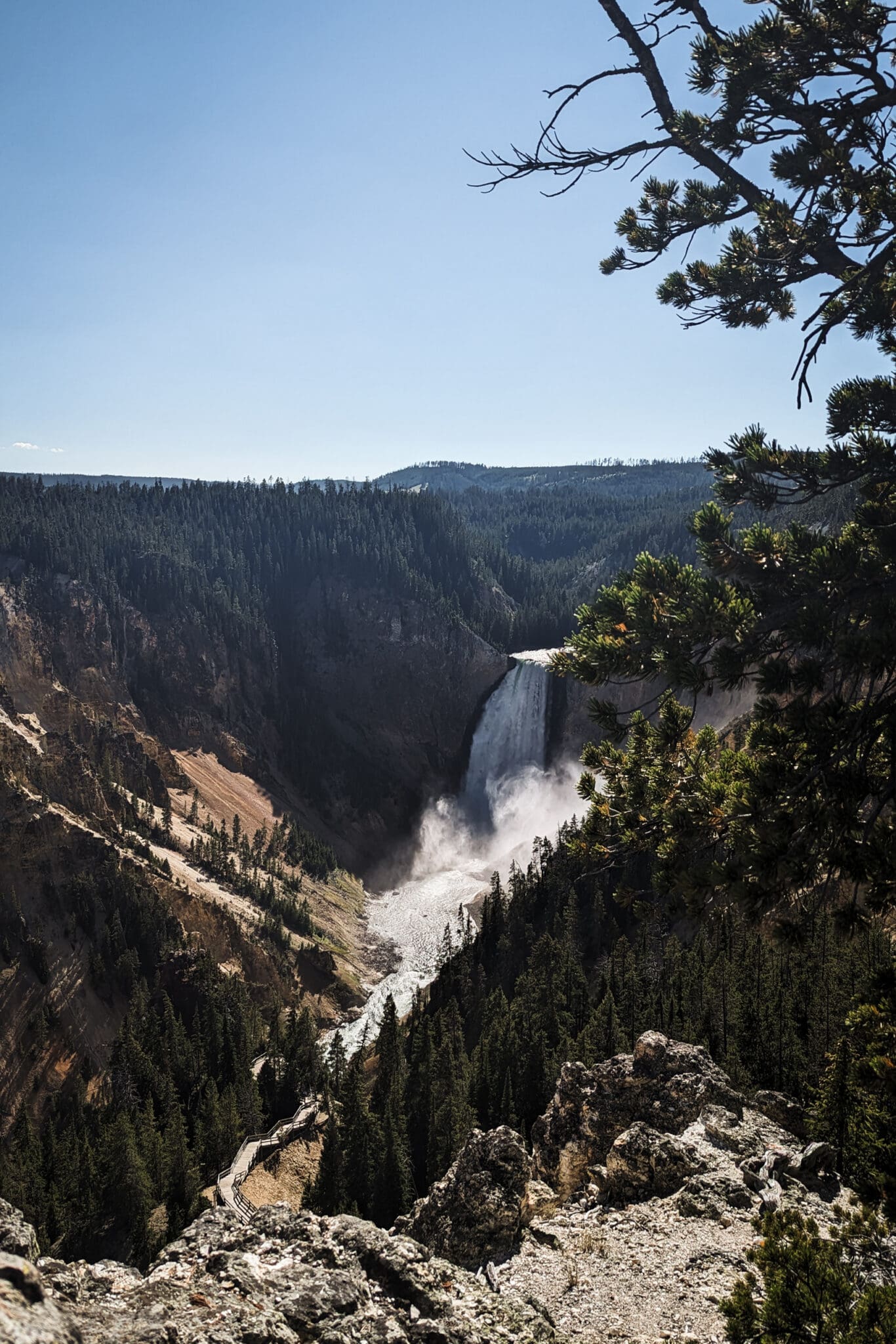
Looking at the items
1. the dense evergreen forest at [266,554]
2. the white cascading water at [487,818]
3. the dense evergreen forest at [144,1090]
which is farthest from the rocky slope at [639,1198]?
the dense evergreen forest at [266,554]

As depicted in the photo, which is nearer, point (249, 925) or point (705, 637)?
point (705, 637)

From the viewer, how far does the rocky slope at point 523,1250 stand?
1097 cm

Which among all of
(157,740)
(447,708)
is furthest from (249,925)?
(447,708)

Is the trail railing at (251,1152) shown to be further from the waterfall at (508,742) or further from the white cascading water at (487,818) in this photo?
the waterfall at (508,742)

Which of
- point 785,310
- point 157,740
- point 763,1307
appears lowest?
point 157,740

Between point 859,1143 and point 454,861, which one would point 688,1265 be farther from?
point 454,861

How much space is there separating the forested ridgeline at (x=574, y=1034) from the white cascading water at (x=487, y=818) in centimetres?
3363

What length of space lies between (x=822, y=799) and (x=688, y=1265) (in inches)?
571

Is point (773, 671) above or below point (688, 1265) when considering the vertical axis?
above

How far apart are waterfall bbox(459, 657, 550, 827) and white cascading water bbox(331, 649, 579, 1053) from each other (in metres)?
0.12

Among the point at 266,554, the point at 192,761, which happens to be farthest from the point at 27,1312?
the point at 266,554

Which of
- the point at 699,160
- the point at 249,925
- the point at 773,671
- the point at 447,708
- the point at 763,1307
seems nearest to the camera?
the point at 773,671

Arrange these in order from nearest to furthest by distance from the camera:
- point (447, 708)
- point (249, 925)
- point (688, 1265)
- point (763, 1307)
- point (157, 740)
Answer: point (763, 1307)
point (688, 1265)
point (249, 925)
point (157, 740)
point (447, 708)

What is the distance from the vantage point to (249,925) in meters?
80.3
